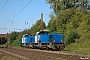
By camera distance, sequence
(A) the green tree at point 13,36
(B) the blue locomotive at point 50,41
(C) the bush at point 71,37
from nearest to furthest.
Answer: (B) the blue locomotive at point 50,41
(C) the bush at point 71,37
(A) the green tree at point 13,36

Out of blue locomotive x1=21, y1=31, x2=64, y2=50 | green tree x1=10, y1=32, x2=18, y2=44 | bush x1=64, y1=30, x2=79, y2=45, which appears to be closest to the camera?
blue locomotive x1=21, y1=31, x2=64, y2=50

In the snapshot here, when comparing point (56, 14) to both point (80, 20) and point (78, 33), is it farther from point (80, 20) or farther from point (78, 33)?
point (78, 33)

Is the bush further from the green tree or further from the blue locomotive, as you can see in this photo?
the green tree

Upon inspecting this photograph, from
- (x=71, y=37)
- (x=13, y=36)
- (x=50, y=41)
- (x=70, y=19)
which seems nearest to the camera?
(x=50, y=41)

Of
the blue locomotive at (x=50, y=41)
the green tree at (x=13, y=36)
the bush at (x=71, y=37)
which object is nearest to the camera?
the blue locomotive at (x=50, y=41)

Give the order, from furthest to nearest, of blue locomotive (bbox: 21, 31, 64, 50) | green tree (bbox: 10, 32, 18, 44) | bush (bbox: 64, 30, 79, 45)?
1. green tree (bbox: 10, 32, 18, 44)
2. bush (bbox: 64, 30, 79, 45)
3. blue locomotive (bbox: 21, 31, 64, 50)

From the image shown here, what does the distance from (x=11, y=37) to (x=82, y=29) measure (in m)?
61.5

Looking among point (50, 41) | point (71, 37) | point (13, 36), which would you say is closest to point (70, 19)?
point (71, 37)

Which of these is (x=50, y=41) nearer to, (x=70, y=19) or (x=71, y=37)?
(x=71, y=37)

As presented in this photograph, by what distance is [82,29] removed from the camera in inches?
1827

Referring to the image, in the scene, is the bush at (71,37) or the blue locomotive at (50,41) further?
the bush at (71,37)

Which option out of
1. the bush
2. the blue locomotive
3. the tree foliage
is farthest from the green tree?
the blue locomotive

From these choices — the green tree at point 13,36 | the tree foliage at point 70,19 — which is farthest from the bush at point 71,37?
the green tree at point 13,36

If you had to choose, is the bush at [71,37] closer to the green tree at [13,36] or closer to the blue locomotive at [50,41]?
the blue locomotive at [50,41]
